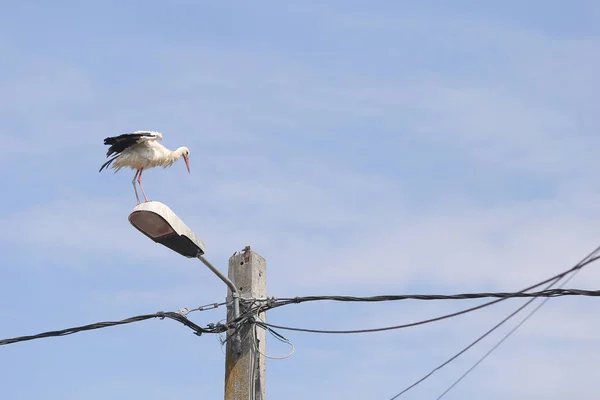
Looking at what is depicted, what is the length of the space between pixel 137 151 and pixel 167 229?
3.61 m

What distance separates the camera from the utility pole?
27.8 ft

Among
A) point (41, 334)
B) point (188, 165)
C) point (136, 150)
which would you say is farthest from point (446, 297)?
point (188, 165)

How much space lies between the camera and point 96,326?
905 cm

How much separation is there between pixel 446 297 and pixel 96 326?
3088 millimetres

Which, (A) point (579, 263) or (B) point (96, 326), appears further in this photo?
(B) point (96, 326)

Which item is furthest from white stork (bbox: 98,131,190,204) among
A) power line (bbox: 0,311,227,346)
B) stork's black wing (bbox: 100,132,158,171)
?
power line (bbox: 0,311,227,346)

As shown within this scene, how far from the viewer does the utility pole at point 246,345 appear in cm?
847

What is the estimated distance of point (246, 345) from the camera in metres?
8.62

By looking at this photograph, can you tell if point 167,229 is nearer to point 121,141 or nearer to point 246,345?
point 246,345

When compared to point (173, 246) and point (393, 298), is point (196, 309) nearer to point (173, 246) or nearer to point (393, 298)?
point (173, 246)

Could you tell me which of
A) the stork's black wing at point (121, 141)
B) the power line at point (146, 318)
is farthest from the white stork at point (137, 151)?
the power line at point (146, 318)

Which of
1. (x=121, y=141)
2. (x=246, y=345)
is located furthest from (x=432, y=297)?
(x=121, y=141)

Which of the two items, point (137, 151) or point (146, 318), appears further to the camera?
point (137, 151)

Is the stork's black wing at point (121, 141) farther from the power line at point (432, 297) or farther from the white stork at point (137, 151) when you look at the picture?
the power line at point (432, 297)
